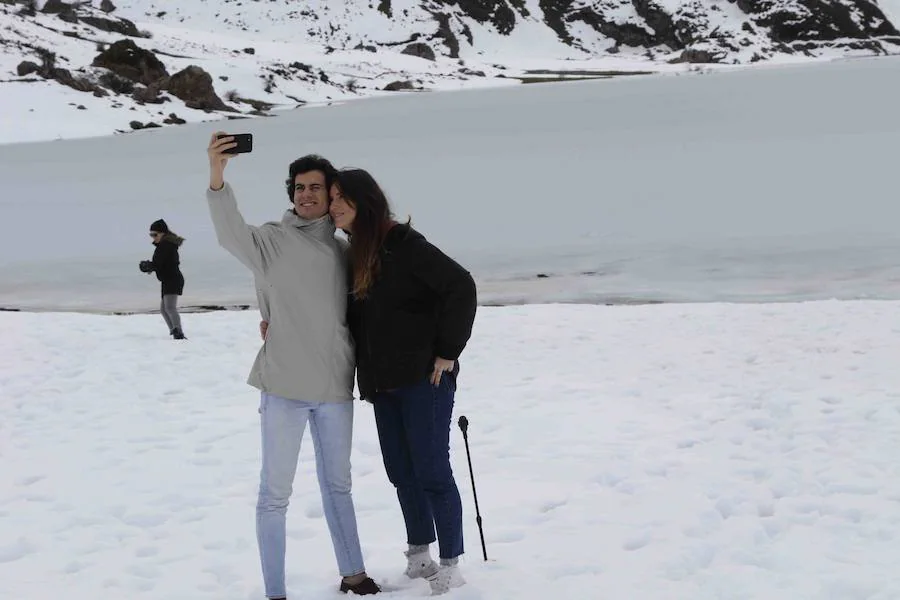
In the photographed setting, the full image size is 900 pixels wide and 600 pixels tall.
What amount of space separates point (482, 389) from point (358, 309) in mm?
5554

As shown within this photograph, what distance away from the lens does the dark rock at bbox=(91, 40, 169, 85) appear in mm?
81125

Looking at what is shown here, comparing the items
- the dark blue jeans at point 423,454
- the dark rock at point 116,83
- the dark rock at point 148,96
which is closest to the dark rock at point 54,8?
the dark rock at point 116,83

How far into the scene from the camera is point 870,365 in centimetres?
966

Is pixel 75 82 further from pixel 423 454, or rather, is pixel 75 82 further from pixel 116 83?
pixel 423 454

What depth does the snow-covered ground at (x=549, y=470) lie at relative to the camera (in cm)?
511

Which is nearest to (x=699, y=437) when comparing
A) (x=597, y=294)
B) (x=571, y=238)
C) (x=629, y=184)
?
(x=597, y=294)

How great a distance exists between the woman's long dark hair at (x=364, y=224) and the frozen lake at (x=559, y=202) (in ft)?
40.1

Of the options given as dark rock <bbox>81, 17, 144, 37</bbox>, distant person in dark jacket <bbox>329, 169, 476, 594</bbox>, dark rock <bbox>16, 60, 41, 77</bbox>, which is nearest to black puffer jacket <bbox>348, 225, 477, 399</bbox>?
distant person in dark jacket <bbox>329, 169, 476, 594</bbox>

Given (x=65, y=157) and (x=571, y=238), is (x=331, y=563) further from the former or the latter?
(x=65, y=157)

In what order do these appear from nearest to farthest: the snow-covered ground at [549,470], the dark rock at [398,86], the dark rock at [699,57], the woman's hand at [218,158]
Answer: the woman's hand at [218,158] → the snow-covered ground at [549,470] → the dark rock at [398,86] → the dark rock at [699,57]

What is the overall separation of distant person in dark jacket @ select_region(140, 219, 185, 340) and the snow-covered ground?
27.1 inches

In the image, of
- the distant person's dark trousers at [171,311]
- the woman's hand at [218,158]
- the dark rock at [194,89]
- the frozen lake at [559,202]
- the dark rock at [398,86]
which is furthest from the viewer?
the dark rock at [398,86]

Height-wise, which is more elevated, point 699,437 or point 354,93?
point 354,93

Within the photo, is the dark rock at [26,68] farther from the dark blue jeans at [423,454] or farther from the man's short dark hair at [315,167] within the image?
the dark blue jeans at [423,454]
